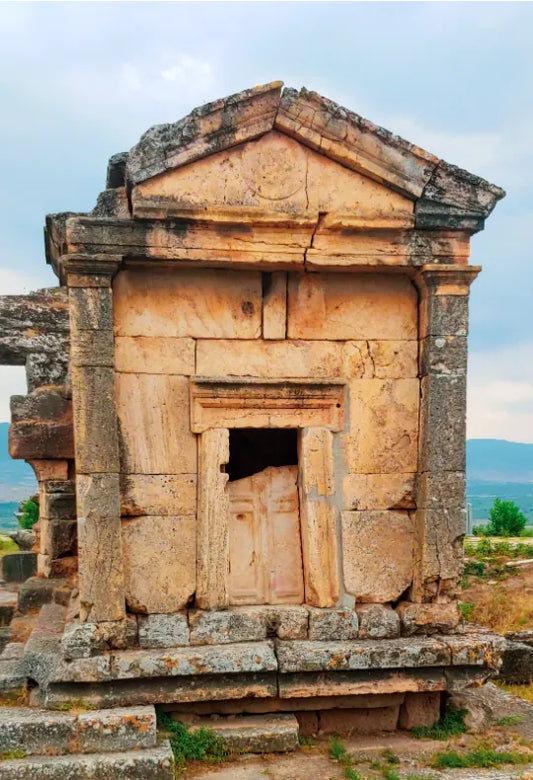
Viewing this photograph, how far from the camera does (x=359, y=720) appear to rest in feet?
20.6

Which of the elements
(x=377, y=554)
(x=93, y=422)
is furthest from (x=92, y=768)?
(x=377, y=554)

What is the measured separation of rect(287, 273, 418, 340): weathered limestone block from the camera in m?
6.42

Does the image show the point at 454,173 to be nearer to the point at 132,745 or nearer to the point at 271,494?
the point at 271,494

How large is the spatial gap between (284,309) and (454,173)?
1.77 m

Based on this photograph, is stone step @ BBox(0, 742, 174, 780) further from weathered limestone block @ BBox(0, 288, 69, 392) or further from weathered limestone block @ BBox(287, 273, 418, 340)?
weathered limestone block @ BBox(0, 288, 69, 392)

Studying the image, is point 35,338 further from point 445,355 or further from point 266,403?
point 445,355

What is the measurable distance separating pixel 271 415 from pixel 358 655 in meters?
2.02

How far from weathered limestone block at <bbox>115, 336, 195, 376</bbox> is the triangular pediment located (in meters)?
1.01

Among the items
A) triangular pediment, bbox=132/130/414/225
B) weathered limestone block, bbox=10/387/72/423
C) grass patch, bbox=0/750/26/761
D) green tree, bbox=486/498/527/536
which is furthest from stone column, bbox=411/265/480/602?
green tree, bbox=486/498/527/536

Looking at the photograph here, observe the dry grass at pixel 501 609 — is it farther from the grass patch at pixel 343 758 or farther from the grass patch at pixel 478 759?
the grass patch at pixel 343 758

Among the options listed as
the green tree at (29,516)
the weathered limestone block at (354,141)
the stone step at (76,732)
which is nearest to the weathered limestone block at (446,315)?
the weathered limestone block at (354,141)

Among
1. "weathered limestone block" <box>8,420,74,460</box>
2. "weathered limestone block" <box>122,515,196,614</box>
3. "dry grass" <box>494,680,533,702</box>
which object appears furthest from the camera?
"weathered limestone block" <box>8,420,74,460</box>

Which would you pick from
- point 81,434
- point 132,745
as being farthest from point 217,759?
point 81,434

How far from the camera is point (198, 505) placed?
6.17 meters
